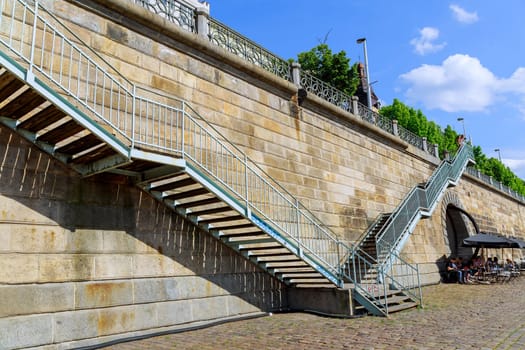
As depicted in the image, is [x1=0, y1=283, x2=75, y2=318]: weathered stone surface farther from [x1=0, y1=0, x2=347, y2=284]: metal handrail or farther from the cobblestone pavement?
[x1=0, y1=0, x2=347, y2=284]: metal handrail

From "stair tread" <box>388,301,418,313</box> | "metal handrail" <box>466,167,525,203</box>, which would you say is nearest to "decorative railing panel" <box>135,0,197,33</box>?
"stair tread" <box>388,301,418,313</box>

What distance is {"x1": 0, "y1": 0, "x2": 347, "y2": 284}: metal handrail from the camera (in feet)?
20.2

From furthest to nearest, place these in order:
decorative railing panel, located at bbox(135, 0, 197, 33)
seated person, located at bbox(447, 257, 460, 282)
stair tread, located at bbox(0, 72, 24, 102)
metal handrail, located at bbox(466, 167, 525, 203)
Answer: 1. metal handrail, located at bbox(466, 167, 525, 203)
2. seated person, located at bbox(447, 257, 460, 282)
3. decorative railing panel, located at bbox(135, 0, 197, 33)
4. stair tread, located at bbox(0, 72, 24, 102)

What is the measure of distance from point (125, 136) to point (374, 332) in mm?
5264

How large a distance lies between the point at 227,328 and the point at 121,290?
2130 mm

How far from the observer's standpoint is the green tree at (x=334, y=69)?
27.0 meters

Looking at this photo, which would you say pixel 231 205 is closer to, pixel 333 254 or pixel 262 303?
pixel 262 303

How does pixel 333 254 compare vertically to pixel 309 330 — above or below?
above

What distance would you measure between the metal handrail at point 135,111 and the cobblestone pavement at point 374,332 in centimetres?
156

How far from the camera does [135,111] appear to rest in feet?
25.9

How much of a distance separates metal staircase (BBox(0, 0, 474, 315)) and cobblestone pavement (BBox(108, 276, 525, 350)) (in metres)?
0.93

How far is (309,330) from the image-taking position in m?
7.69

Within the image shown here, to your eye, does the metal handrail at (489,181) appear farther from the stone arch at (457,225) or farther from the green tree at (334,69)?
the green tree at (334,69)

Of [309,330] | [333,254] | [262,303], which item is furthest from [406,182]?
[309,330]
